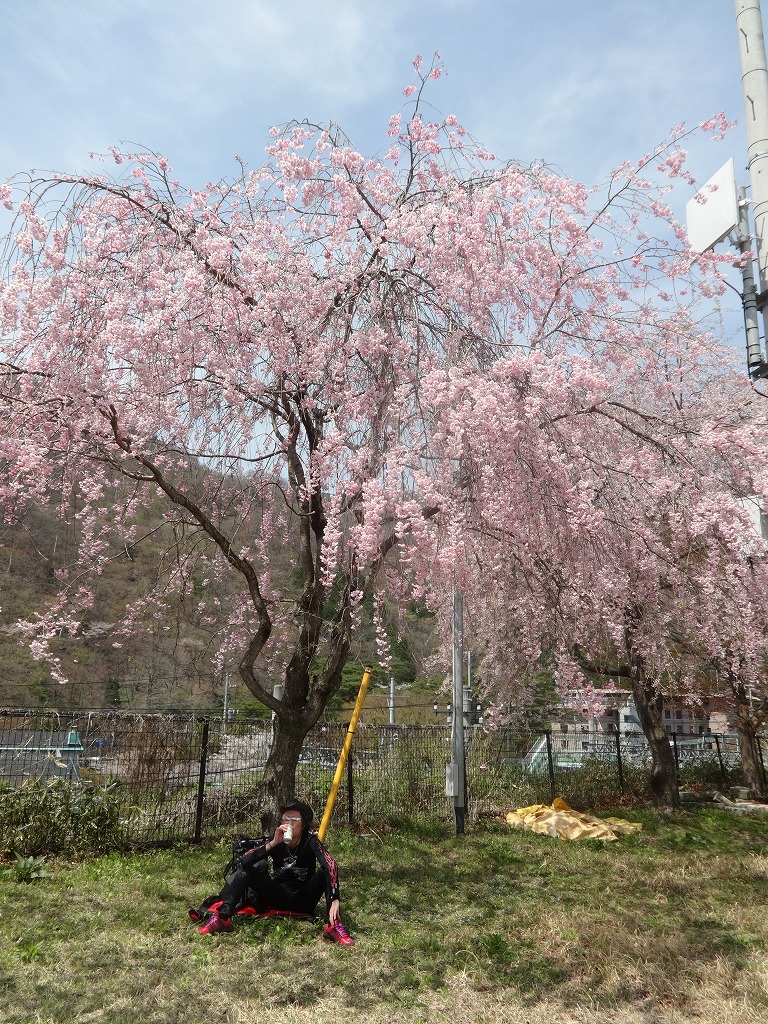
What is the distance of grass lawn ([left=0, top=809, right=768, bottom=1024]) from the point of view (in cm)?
368

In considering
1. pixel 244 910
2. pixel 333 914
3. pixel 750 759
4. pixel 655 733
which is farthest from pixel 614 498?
pixel 750 759

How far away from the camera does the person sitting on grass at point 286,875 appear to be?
514cm

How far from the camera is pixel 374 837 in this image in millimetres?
8781

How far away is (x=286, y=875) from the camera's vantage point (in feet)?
17.5

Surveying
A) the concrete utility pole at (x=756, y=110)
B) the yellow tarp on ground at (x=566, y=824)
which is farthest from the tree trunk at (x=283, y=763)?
the concrete utility pole at (x=756, y=110)

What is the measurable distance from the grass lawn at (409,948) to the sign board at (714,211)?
16.0ft

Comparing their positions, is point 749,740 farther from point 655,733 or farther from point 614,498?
point 614,498

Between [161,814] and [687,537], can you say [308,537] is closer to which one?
[161,814]

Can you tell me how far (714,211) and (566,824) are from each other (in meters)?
7.77

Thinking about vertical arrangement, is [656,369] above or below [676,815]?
above

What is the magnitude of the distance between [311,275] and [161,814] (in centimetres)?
588

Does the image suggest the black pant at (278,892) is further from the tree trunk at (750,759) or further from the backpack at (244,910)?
the tree trunk at (750,759)

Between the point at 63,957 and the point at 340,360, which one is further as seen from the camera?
the point at 340,360

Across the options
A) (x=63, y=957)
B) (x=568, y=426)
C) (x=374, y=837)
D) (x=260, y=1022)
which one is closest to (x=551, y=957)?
(x=260, y=1022)
